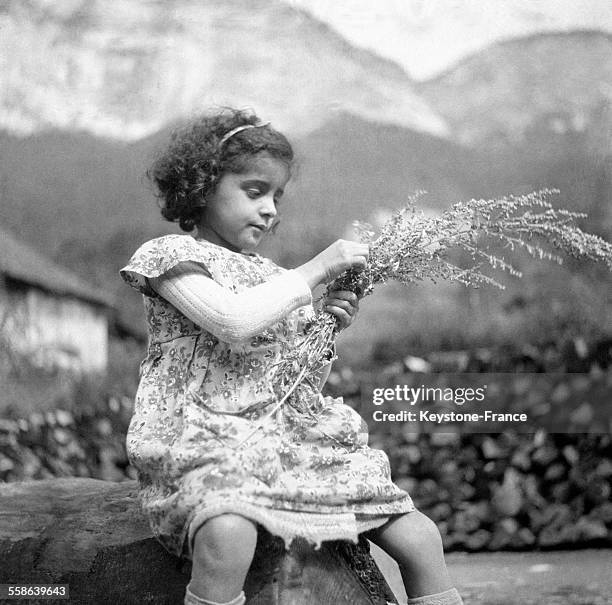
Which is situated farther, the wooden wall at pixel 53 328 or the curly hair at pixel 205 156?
the wooden wall at pixel 53 328

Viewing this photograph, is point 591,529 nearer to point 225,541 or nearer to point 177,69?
point 225,541

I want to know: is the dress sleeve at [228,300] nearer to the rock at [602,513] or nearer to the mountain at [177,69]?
the mountain at [177,69]

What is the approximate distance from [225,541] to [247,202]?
81cm

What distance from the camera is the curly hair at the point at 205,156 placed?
2012 millimetres

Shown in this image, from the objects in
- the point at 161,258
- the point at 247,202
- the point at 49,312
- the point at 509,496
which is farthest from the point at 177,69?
the point at 509,496

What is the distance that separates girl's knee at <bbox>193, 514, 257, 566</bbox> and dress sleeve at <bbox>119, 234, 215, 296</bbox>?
0.56 m

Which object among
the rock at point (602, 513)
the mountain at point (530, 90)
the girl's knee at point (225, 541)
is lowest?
the rock at point (602, 513)

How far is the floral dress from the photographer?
1.67 meters

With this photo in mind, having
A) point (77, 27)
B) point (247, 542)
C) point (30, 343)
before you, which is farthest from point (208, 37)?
point (247, 542)

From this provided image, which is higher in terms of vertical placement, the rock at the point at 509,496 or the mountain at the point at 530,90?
the mountain at the point at 530,90

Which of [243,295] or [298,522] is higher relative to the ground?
[243,295]

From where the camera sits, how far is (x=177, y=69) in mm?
3477

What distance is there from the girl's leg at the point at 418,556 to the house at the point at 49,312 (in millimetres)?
2021

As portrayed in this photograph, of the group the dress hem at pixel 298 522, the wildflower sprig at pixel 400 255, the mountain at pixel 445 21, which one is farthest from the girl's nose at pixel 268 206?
the mountain at pixel 445 21
